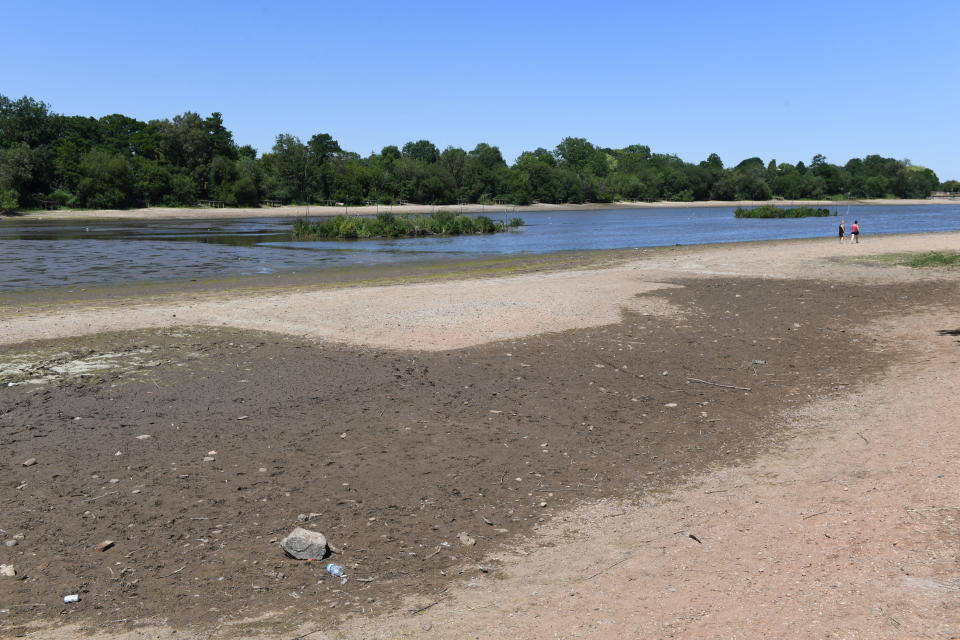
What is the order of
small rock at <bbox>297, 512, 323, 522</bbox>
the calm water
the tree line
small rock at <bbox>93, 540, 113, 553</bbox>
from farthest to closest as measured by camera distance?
the tree line → the calm water → small rock at <bbox>297, 512, 323, 522</bbox> → small rock at <bbox>93, 540, 113, 553</bbox>

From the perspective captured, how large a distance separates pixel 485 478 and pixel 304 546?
227cm

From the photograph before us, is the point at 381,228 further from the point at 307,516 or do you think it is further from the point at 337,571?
the point at 337,571

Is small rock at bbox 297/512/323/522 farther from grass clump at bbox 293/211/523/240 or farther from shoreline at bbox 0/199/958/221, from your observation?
shoreline at bbox 0/199/958/221

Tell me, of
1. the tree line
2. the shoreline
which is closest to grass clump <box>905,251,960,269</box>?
the shoreline

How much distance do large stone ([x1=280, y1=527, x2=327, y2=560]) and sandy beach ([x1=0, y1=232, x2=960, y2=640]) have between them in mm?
129

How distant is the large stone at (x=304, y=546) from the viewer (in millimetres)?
5941

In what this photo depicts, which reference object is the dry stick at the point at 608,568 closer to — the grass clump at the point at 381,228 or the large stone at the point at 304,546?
the large stone at the point at 304,546

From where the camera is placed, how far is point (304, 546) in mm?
5965

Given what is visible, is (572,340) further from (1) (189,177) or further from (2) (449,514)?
(1) (189,177)

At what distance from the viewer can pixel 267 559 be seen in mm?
5977

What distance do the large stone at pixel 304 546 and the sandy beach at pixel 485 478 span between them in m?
0.13

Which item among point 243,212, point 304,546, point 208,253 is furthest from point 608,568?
point 243,212

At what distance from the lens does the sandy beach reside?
5137 mm

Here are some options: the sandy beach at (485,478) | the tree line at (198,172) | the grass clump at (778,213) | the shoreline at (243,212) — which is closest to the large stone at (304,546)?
the sandy beach at (485,478)
